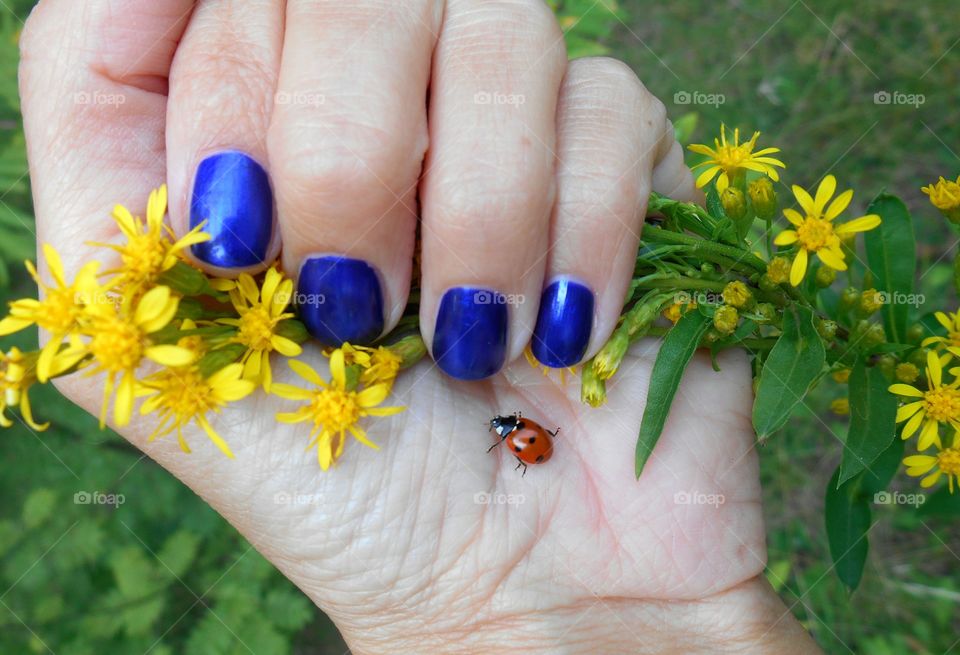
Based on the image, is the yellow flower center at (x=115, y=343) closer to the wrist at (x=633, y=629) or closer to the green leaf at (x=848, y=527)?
the wrist at (x=633, y=629)

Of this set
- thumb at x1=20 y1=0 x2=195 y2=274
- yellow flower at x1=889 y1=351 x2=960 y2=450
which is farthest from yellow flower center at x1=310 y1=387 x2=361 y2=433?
yellow flower at x1=889 y1=351 x2=960 y2=450

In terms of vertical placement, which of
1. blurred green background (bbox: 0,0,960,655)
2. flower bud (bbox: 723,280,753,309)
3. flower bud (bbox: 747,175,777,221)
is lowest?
blurred green background (bbox: 0,0,960,655)

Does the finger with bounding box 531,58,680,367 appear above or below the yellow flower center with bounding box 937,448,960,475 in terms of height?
above

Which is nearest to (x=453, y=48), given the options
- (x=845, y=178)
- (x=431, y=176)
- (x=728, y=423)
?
(x=431, y=176)

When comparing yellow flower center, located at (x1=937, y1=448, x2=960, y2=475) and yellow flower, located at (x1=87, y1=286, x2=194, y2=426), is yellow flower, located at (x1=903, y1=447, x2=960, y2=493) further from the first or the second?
yellow flower, located at (x1=87, y1=286, x2=194, y2=426)

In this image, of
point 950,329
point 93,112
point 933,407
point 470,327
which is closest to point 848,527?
point 933,407

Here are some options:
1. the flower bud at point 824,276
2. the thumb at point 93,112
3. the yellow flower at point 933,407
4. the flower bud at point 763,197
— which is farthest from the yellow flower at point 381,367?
the yellow flower at point 933,407

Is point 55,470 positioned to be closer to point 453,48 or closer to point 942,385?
point 453,48

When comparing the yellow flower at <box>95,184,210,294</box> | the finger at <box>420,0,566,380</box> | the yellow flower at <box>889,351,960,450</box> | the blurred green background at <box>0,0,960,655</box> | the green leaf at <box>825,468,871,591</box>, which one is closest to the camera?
the yellow flower at <box>95,184,210,294</box>
